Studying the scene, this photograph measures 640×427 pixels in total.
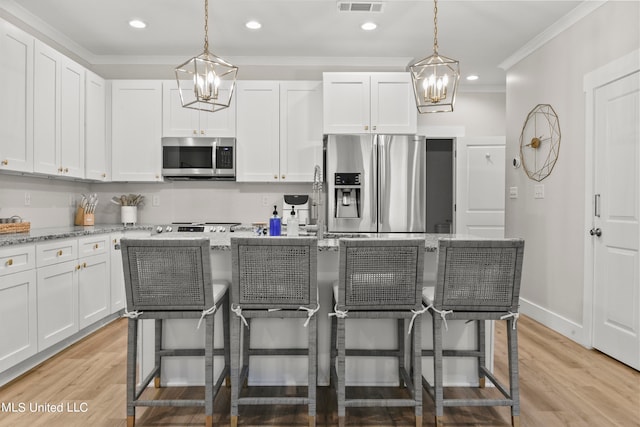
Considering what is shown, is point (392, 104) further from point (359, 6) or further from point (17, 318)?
point (17, 318)

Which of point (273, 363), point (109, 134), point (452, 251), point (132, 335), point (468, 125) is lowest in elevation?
point (273, 363)

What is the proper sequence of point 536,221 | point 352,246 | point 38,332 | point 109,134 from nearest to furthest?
point 352,246 < point 38,332 < point 536,221 < point 109,134

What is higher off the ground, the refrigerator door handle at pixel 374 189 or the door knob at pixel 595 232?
the refrigerator door handle at pixel 374 189

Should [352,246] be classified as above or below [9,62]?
below

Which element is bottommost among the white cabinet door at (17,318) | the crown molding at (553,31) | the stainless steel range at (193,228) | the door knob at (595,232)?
the white cabinet door at (17,318)

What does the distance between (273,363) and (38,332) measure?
1674 millimetres

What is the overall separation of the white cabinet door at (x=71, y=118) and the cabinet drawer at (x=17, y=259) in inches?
43.1

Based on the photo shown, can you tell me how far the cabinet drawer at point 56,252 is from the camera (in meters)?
2.85

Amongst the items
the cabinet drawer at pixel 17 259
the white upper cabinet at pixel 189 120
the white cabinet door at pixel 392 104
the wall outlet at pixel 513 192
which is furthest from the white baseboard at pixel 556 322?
the cabinet drawer at pixel 17 259

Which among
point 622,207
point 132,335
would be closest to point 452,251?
point 132,335

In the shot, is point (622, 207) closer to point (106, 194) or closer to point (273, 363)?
point (273, 363)

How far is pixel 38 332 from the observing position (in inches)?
112

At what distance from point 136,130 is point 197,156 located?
27.7 inches

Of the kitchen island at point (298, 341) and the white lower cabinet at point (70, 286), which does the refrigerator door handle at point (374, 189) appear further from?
the white lower cabinet at point (70, 286)
